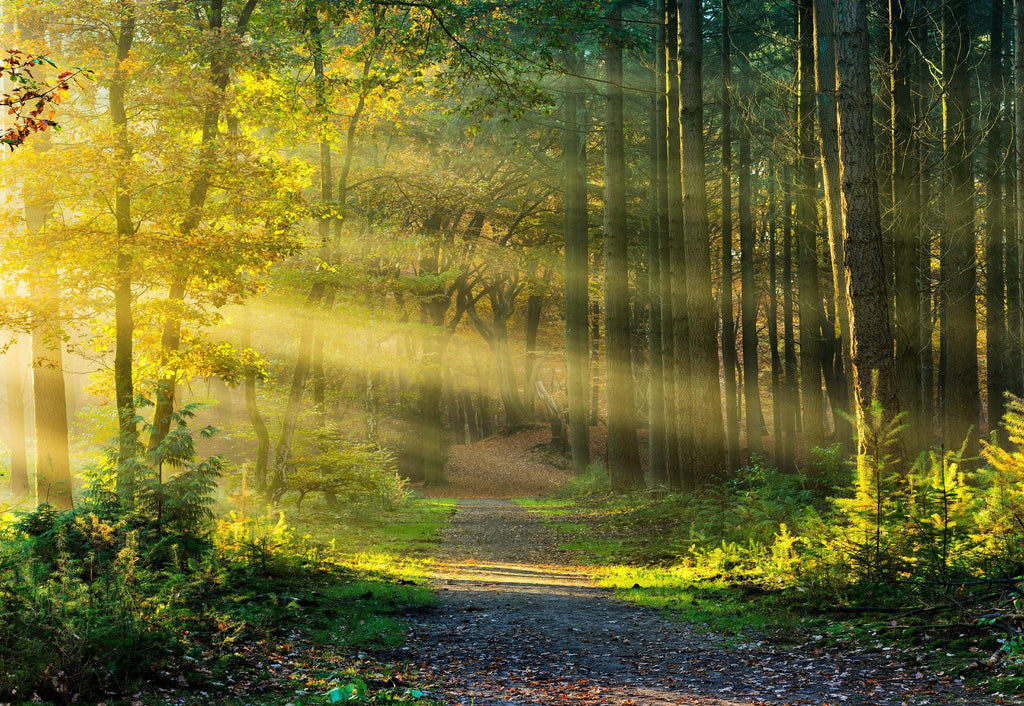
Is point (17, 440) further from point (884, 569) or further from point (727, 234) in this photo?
point (727, 234)

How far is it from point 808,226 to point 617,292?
5.44m

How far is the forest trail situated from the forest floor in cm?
1

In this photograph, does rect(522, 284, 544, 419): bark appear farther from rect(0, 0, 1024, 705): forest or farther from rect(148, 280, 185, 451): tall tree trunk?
rect(148, 280, 185, 451): tall tree trunk

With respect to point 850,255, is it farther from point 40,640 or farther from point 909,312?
point 40,640

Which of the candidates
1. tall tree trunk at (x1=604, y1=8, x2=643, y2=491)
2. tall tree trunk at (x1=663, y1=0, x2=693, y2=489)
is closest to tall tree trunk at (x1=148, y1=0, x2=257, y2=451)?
tall tree trunk at (x1=663, y1=0, x2=693, y2=489)

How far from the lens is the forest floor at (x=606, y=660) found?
5625mm

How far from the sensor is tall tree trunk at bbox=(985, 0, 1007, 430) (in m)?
20.5

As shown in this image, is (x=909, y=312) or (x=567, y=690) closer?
(x=567, y=690)

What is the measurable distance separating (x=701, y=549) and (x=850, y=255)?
5.07m

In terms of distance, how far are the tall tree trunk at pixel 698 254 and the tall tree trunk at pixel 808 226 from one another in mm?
2539

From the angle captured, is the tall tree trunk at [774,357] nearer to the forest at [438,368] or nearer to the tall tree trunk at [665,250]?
the forest at [438,368]

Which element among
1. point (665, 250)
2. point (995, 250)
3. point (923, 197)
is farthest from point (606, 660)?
point (995, 250)

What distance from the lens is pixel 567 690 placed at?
19.5ft

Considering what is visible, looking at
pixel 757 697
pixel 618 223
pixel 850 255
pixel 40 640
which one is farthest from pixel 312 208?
pixel 757 697
